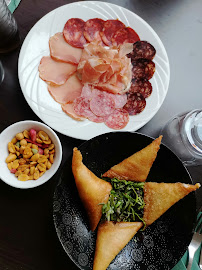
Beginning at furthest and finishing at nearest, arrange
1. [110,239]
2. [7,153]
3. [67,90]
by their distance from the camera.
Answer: [67,90] → [7,153] → [110,239]

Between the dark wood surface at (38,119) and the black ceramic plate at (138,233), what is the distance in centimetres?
13

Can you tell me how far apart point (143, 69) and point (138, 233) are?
0.60 m

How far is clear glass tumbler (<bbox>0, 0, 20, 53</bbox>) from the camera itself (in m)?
1.10

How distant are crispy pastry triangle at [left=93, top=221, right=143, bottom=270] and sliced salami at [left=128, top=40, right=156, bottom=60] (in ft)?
2.05

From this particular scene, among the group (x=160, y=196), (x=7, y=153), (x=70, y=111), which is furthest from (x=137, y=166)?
(x=7, y=153)

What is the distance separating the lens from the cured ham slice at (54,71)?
119cm

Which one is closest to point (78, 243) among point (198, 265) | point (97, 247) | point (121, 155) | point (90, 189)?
point (97, 247)

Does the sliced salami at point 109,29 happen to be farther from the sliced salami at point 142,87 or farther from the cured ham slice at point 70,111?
the cured ham slice at point 70,111

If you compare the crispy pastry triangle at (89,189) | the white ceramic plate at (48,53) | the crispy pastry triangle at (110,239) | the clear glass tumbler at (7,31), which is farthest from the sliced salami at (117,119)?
the clear glass tumbler at (7,31)

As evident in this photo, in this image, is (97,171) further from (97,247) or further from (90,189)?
(97,247)

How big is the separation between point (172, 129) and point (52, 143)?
440mm

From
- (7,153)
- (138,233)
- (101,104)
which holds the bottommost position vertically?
(7,153)

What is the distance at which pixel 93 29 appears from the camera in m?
1.25

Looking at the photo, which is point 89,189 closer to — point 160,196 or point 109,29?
point 160,196
